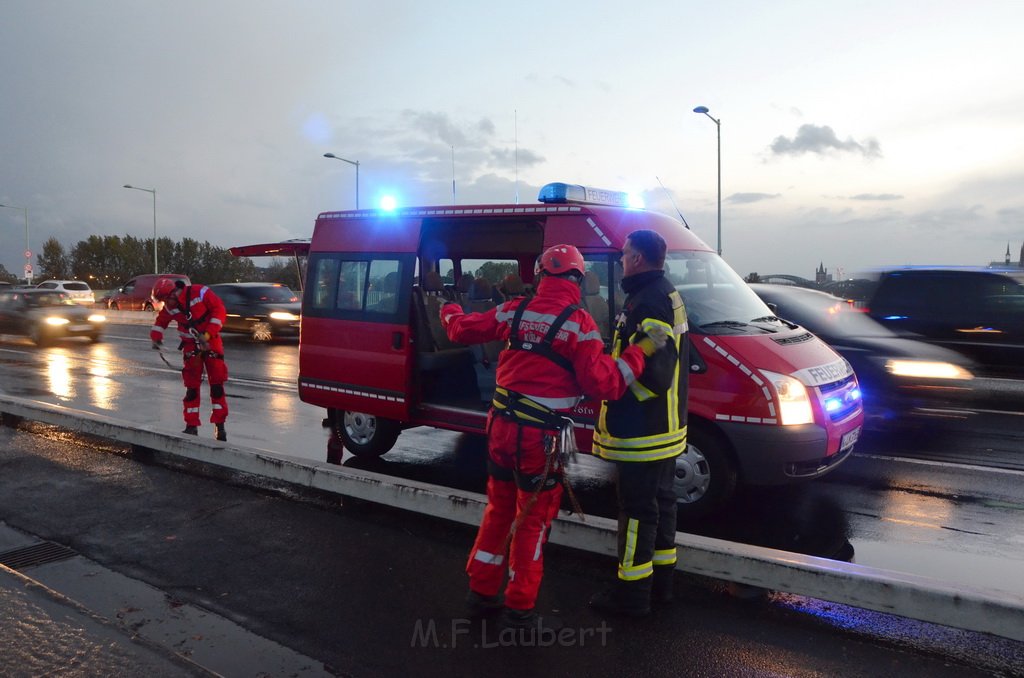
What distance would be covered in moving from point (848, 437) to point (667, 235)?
6.37ft

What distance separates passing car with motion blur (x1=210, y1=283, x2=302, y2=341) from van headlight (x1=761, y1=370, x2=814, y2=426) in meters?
15.8

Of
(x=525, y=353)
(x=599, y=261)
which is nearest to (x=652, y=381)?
(x=525, y=353)

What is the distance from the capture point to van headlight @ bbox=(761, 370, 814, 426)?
15.8ft

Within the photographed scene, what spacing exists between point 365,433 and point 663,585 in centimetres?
387

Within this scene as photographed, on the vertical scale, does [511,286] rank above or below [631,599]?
above

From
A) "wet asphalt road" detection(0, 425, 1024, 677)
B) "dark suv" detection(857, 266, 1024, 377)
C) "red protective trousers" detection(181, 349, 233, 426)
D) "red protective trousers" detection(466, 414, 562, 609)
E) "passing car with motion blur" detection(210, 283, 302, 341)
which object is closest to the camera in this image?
"wet asphalt road" detection(0, 425, 1024, 677)

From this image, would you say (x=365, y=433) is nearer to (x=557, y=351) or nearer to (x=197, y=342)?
(x=197, y=342)

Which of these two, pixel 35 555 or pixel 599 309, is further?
pixel 599 309

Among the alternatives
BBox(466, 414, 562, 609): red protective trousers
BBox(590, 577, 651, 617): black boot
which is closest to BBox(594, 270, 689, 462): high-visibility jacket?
BBox(466, 414, 562, 609): red protective trousers

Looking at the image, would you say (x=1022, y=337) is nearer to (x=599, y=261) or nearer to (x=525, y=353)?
(x=599, y=261)

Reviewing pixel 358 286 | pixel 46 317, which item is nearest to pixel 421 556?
pixel 358 286

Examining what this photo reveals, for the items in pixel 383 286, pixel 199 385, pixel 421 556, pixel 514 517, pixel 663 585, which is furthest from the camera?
pixel 199 385

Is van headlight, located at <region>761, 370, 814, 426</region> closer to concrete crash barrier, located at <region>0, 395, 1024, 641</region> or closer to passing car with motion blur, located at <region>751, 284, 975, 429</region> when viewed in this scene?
concrete crash barrier, located at <region>0, 395, 1024, 641</region>

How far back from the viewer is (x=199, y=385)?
25.5 ft
